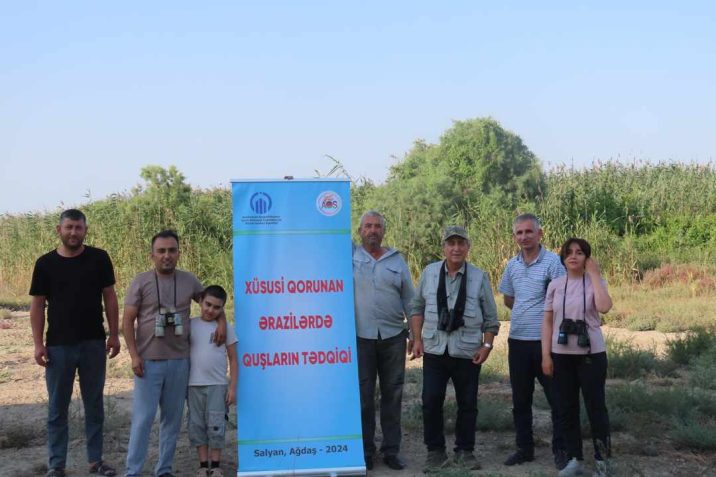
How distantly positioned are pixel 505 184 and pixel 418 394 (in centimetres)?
1010

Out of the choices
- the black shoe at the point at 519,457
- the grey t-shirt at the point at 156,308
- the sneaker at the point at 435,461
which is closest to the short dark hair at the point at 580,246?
the black shoe at the point at 519,457

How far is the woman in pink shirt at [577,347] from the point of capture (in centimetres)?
589

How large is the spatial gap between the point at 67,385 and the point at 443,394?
9.03 feet

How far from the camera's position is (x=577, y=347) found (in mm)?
5891

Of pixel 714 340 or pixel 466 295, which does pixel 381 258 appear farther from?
pixel 714 340

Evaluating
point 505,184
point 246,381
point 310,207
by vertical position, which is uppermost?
point 505,184

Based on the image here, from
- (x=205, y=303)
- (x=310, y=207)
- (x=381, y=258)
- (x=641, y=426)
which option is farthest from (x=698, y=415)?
(x=205, y=303)

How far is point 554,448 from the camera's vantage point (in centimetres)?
636

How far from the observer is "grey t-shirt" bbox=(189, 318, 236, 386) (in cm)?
597

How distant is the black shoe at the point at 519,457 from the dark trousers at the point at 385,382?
0.87 m

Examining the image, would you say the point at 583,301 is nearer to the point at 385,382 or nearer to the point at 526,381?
the point at 526,381

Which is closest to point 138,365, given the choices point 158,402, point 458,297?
point 158,402

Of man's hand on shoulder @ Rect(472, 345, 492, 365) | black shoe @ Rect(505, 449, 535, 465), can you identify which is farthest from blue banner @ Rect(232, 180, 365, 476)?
black shoe @ Rect(505, 449, 535, 465)

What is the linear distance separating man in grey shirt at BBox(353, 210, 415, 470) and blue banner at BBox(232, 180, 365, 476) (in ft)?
0.51
